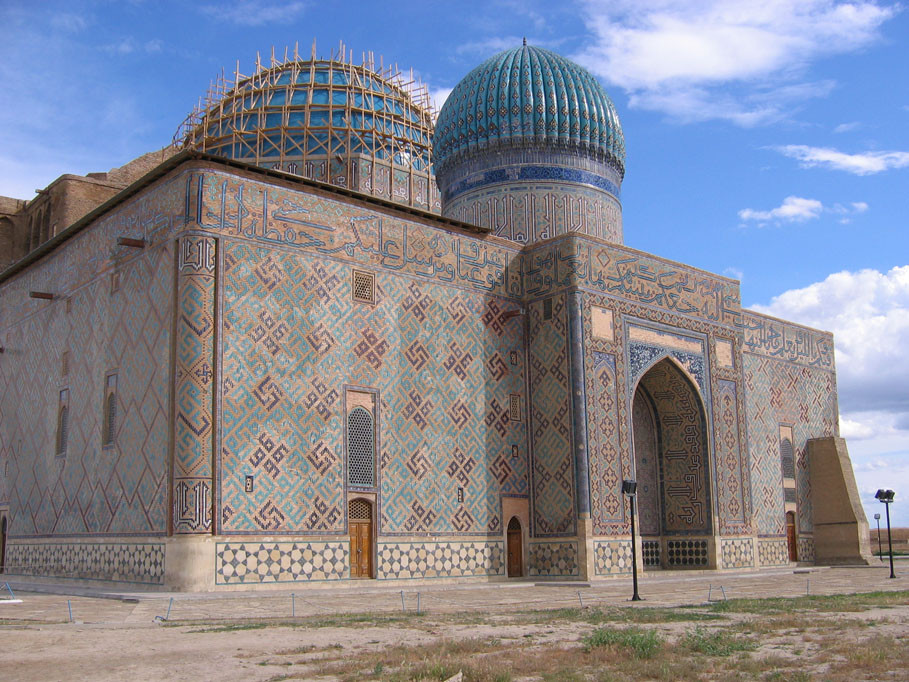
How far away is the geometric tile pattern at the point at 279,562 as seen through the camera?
11.1m

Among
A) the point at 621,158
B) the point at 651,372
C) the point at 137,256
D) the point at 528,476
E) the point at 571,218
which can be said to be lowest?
the point at 528,476

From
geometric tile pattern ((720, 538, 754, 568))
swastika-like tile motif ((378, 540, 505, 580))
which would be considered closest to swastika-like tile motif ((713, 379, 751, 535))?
geometric tile pattern ((720, 538, 754, 568))

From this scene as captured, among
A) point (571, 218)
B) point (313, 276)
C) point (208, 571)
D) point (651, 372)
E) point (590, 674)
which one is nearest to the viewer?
point (590, 674)

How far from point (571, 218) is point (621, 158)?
227cm

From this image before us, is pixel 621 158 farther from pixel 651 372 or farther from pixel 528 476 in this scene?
pixel 528 476

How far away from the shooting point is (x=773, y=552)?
18.0 meters

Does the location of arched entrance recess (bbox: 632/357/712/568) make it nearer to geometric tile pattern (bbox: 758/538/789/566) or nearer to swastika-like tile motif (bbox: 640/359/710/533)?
swastika-like tile motif (bbox: 640/359/710/533)

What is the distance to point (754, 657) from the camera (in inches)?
212

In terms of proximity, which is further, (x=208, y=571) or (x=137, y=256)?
(x=137, y=256)

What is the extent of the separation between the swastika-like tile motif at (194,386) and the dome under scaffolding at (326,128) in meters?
8.97

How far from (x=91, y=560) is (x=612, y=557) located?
733cm

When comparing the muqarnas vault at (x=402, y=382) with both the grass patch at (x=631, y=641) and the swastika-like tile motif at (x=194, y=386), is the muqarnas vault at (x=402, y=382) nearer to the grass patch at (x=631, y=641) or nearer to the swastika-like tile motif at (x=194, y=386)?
the swastika-like tile motif at (x=194, y=386)

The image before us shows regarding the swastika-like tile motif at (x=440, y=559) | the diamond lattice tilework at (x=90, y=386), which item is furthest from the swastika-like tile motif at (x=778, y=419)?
the diamond lattice tilework at (x=90, y=386)

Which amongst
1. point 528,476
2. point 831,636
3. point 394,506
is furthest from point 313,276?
point 831,636
